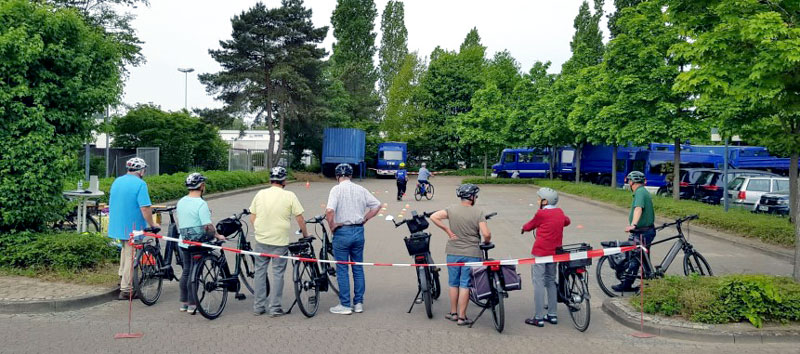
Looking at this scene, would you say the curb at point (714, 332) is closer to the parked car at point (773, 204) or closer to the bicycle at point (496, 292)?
the bicycle at point (496, 292)

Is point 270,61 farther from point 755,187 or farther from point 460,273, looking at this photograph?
point 460,273

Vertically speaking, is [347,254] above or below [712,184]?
below

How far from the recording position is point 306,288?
23.9 ft

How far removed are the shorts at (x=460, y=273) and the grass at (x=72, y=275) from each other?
4408mm

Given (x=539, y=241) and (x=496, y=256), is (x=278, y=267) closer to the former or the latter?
(x=539, y=241)

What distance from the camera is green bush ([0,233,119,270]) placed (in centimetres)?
867

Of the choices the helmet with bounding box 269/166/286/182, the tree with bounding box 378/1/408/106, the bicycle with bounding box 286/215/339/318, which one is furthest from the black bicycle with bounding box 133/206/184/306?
the tree with bounding box 378/1/408/106

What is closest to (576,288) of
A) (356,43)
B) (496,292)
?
(496,292)

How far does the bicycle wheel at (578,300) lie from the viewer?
688 cm

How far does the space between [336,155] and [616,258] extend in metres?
37.7

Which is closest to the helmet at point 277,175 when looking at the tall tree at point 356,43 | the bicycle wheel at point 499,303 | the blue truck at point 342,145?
the bicycle wheel at point 499,303

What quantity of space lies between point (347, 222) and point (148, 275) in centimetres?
263

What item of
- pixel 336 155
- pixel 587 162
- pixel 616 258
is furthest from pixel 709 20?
pixel 336 155

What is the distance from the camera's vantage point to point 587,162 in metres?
42.5
